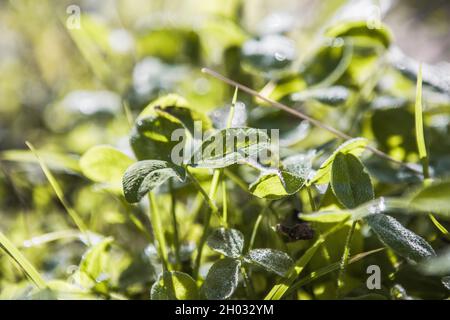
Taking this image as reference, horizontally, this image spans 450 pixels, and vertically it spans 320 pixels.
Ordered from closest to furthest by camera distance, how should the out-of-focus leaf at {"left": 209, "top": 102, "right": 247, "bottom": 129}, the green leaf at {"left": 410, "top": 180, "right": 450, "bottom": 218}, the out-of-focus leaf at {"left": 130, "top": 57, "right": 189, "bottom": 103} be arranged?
1. the green leaf at {"left": 410, "top": 180, "right": 450, "bottom": 218}
2. the out-of-focus leaf at {"left": 209, "top": 102, "right": 247, "bottom": 129}
3. the out-of-focus leaf at {"left": 130, "top": 57, "right": 189, "bottom": 103}

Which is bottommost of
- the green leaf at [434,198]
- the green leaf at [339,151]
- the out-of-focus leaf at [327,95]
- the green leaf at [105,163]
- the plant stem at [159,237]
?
the green leaf at [434,198]

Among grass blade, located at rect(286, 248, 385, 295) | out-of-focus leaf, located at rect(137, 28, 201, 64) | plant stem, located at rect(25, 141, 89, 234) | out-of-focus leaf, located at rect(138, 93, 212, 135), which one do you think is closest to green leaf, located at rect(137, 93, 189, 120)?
out-of-focus leaf, located at rect(138, 93, 212, 135)

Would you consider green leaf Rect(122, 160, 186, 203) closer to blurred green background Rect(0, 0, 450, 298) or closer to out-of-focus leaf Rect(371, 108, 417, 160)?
blurred green background Rect(0, 0, 450, 298)

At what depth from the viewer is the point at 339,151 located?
400 mm

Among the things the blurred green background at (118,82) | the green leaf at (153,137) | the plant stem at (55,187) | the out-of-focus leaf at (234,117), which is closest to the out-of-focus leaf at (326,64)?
the blurred green background at (118,82)

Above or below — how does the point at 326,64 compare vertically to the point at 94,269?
above

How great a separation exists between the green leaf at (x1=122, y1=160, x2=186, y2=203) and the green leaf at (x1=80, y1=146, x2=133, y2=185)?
0.10 meters

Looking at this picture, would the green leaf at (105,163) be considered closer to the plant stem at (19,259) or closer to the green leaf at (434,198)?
the plant stem at (19,259)

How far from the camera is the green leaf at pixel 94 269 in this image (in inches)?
18.0

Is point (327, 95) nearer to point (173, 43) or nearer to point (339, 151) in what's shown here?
point (339, 151)

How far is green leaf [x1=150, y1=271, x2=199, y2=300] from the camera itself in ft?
1.36

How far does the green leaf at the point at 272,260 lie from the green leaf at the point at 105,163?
0.19 metres

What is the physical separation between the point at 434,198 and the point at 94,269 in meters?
0.33

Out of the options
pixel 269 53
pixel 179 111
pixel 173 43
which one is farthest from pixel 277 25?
pixel 179 111
